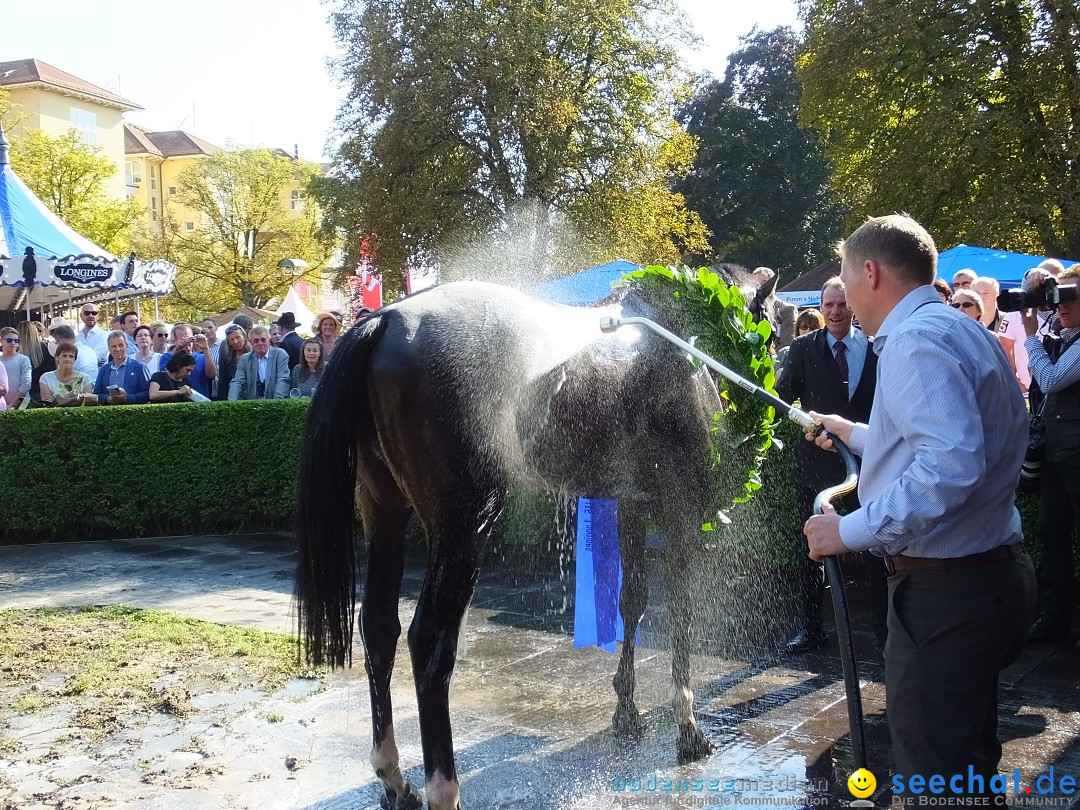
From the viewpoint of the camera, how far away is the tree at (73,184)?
3691 centimetres

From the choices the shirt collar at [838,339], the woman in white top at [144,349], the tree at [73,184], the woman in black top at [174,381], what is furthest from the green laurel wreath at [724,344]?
the tree at [73,184]

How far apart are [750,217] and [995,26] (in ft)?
56.3

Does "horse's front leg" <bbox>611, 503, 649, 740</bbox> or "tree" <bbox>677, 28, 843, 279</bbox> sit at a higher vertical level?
"tree" <bbox>677, 28, 843, 279</bbox>

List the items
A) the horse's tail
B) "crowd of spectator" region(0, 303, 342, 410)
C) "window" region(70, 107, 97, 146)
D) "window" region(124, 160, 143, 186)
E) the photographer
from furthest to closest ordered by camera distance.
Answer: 1. "window" region(124, 160, 143, 186)
2. "window" region(70, 107, 97, 146)
3. "crowd of spectator" region(0, 303, 342, 410)
4. the photographer
5. the horse's tail

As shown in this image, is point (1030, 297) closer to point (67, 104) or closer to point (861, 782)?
point (861, 782)

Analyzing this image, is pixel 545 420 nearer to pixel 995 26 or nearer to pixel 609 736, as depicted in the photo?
pixel 609 736

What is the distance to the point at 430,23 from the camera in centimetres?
2064

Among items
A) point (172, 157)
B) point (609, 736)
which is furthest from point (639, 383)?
point (172, 157)

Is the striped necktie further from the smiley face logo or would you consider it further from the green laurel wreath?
the smiley face logo

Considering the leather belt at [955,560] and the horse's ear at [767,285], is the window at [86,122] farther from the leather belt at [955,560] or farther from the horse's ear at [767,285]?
the leather belt at [955,560]

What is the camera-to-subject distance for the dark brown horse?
3326 millimetres

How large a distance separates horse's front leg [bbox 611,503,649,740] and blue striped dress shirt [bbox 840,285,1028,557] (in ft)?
6.68

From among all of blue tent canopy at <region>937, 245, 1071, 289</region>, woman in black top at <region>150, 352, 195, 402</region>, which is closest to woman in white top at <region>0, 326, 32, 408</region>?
woman in black top at <region>150, 352, 195, 402</region>

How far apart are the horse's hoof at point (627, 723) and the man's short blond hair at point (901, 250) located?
249cm
